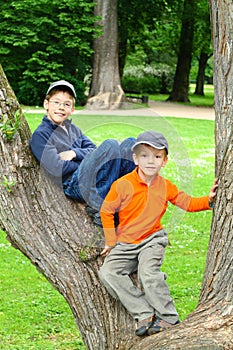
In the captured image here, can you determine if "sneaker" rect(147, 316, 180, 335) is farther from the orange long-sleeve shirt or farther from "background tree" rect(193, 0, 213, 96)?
"background tree" rect(193, 0, 213, 96)

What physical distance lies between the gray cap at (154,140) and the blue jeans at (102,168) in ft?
0.58

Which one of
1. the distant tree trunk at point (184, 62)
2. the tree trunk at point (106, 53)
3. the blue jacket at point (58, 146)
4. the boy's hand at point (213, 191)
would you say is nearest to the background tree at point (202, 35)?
the distant tree trunk at point (184, 62)

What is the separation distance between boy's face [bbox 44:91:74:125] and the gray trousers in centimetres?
100

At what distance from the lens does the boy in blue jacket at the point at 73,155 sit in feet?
12.1

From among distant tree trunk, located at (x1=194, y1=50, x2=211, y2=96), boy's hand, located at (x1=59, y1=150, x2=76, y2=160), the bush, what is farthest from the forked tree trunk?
distant tree trunk, located at (x1=194, y1=50, x2=211, y2=96)

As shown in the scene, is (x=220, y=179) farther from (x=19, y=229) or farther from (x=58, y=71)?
(x=58, y=71)

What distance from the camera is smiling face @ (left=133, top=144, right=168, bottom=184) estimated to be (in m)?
3.51

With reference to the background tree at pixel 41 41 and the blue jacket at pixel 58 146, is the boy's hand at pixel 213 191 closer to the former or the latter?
the blue jacket at pixel 58 146

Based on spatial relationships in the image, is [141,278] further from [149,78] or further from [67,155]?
[149,78]

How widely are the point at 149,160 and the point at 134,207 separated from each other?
27 cm

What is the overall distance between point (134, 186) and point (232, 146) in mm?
575

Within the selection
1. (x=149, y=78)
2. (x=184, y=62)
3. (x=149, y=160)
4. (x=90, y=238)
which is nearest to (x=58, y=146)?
(x=90, y=238)

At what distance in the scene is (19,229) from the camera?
12.5 feet

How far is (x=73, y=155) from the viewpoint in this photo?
13.2ft
